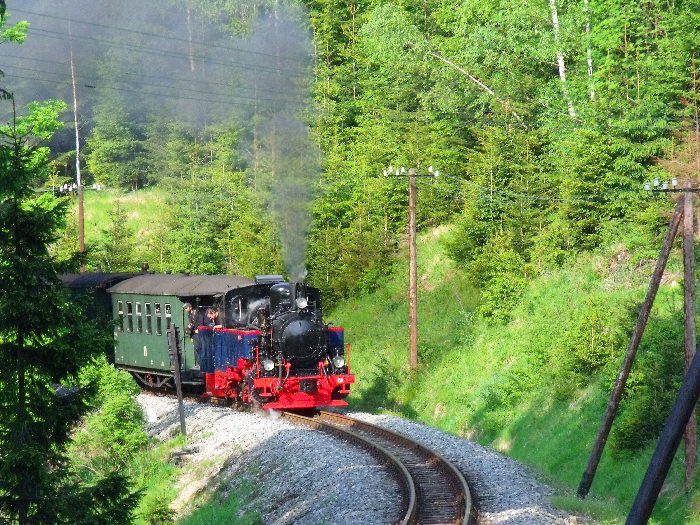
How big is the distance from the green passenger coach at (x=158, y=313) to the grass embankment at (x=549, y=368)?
6608 millimetres

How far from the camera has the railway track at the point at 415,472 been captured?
14328mm

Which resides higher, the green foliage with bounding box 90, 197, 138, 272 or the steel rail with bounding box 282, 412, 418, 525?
the green foliage with bounding box 90, 197, 138, 272

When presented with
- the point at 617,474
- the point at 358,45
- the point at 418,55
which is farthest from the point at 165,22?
the point at 617,474

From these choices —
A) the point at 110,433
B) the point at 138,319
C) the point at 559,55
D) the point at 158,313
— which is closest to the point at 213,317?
the point at 158,313

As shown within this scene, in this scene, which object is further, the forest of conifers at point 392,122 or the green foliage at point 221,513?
the forest of conifers at point 392,122

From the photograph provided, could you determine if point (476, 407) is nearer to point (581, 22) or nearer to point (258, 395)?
point (258, 395)

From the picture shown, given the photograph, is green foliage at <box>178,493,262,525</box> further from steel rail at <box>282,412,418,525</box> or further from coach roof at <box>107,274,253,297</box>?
coach roof at <box>107,274,253,297</box>

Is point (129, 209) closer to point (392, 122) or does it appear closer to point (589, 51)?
point (392, 122)

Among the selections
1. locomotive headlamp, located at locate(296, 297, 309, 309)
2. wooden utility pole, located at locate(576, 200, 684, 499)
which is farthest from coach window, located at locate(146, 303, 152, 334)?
wooden utility pole, located at locate(576, 200, 684, 499)

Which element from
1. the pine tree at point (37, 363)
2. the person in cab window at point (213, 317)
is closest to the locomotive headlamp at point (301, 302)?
the person in cab window at point (213, 317)

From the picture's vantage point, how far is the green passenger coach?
26.1m

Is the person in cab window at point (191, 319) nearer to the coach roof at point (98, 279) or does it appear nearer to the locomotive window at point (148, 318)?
the locomotive window at point (148, 318)

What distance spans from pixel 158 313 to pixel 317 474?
12.3m

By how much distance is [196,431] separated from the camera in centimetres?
2339
